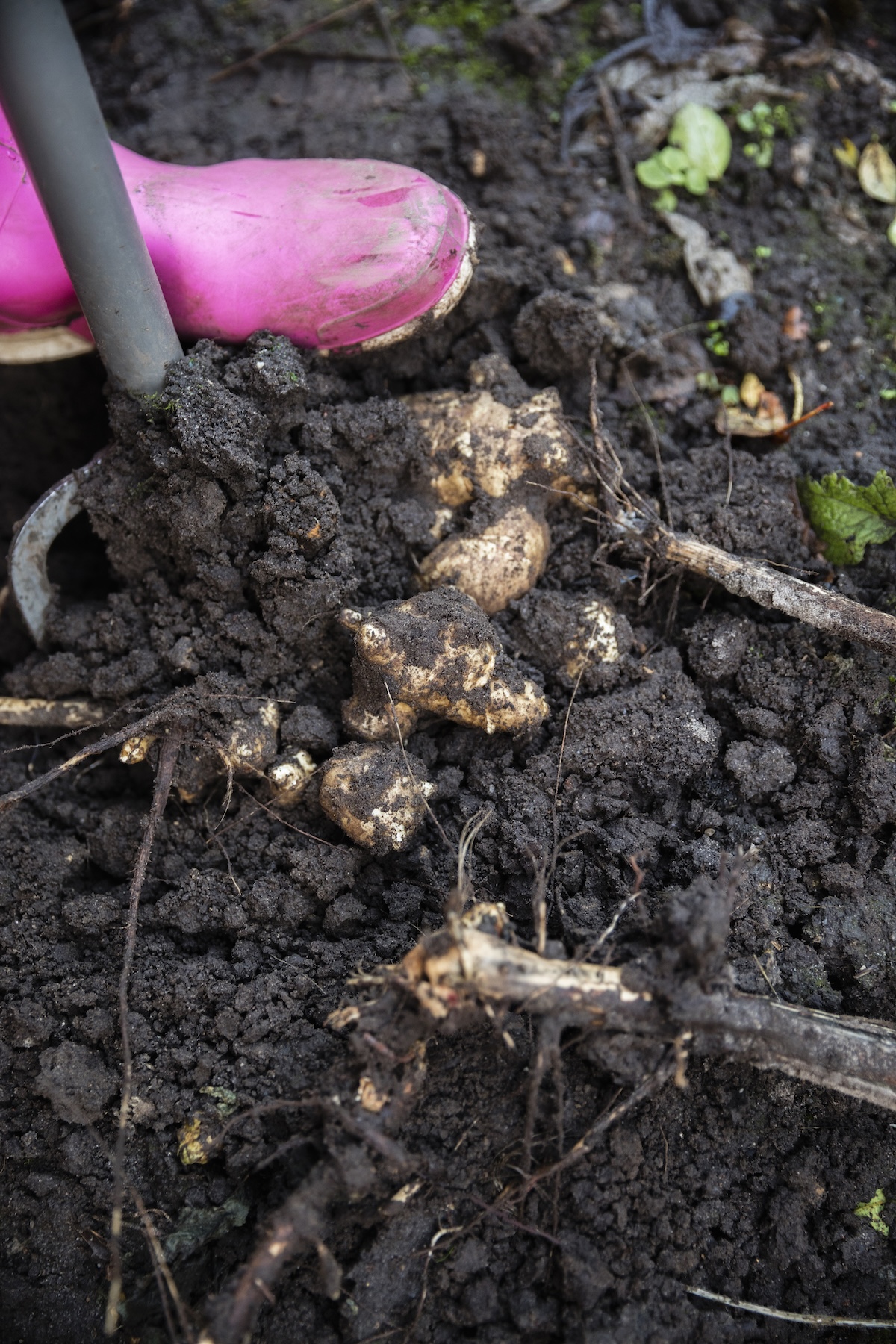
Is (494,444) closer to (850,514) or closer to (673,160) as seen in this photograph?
(850,514)

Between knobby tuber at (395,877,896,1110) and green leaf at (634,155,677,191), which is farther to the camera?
green leaf at (634,155,677,191)

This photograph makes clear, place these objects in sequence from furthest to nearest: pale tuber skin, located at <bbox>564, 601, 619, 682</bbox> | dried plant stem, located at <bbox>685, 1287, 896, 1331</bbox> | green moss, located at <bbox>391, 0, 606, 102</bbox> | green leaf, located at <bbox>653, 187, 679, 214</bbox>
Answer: green moss, located at <bbox>391, 0, 606, 102</bbox>, green leaf, located at <bbox>653, 187, 679, 214</bbox>, pale tuber skin, located at <bbox>564, 601, 619, 682</bbox>, dried plant stem, located at <bbox>685, 1287, 896, 1331</bbox>

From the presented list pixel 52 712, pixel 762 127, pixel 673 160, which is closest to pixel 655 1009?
pixel 52 712

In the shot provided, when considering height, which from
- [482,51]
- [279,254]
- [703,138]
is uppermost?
[482,51]

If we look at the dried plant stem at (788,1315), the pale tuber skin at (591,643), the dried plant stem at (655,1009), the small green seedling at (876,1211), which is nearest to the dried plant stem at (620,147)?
the pale tuber skin at (591,643)

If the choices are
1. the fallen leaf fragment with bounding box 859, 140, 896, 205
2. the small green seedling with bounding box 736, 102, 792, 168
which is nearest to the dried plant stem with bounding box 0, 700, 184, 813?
the small green seedling with bounding box 736, 102, 792, 168

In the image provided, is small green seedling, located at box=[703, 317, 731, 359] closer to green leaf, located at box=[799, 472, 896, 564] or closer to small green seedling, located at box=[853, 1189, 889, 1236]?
green leaf, located at box=[799, 472, 896, 564]
